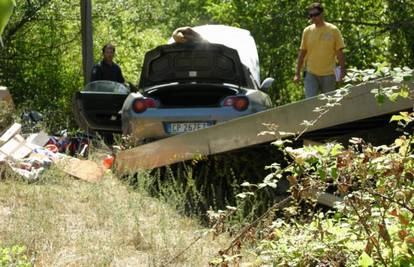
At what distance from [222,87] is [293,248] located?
6309mm

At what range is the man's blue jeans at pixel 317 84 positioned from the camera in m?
10.9

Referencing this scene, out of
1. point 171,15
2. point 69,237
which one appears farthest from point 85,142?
point 171,15

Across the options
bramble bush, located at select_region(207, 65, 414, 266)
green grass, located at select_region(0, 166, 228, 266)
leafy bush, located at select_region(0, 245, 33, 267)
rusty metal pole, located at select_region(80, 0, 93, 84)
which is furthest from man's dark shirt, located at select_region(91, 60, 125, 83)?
bramble bush, located at select_region(207, 65, 414, 266)

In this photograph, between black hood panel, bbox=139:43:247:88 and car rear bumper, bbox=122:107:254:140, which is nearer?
car rear bumper, bbox=122:107:254:140

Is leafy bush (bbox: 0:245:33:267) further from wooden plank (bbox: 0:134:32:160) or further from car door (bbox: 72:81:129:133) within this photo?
car door (bbox: 72:81:129:133)

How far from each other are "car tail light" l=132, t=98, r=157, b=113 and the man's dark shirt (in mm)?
3120

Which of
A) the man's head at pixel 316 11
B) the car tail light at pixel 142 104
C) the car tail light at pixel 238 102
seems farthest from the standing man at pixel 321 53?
the car tail light at pixel 142 104

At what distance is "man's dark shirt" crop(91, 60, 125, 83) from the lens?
13164mm

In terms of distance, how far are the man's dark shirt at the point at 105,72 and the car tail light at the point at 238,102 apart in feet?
12.4

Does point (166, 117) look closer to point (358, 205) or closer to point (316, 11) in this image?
point (316, 11)

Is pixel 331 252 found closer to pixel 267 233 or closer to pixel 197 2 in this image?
pixel 267 233

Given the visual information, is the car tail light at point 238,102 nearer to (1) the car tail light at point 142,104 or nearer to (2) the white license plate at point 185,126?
(2) the white license plate at point 185,126

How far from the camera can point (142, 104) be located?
33.1 feet

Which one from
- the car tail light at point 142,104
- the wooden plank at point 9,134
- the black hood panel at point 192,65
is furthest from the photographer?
the black hood panel at point 192,65
